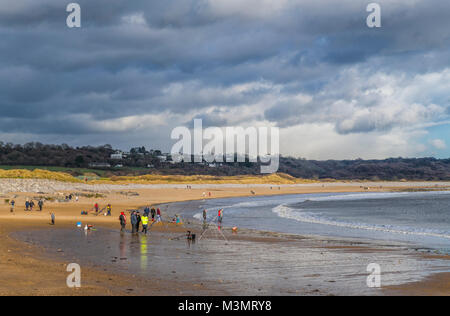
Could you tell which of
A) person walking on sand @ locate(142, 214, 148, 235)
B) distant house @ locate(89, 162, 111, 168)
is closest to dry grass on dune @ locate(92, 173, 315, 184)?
distant house @ locate(89, 162, 111, 168)

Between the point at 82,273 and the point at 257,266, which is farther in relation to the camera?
the point at 257,266

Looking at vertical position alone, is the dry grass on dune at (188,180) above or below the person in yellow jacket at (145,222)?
below

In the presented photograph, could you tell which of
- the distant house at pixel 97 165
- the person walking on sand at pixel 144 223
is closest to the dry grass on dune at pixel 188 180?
the distant house at pixel 97 165

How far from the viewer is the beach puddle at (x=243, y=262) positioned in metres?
15.2

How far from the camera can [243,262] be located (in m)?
19.6

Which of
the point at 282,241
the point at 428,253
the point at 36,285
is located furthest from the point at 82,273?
the point at 428,253

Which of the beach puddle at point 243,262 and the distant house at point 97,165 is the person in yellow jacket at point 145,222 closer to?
the beach puddle at point 243,262

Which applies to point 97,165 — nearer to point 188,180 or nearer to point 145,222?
point 188,180

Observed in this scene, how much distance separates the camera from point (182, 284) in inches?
589

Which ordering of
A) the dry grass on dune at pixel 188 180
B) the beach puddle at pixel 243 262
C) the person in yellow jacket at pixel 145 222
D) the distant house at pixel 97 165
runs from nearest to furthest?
the beach puddle at pixel 243 262 → the person in yellow jacket at pixel 145 222 → the dry grass on dune at pixel 188 180 → the distant house at pixel 97 165
